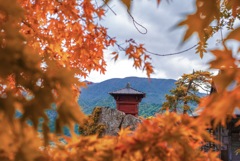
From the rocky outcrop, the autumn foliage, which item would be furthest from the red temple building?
the autumn foliage

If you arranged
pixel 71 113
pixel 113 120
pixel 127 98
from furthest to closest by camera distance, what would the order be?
pixel 127 98 < pixel 113 120 < pixel 71 113

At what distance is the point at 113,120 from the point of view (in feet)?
51.8

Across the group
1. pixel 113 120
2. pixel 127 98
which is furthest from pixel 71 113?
pixel 127 98

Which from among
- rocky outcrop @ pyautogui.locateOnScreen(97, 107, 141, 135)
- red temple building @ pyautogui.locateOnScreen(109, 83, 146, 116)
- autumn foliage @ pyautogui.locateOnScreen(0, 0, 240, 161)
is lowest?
autumn foliage @ pyautogui.locateOnScreen(0, 0, 240, 161)

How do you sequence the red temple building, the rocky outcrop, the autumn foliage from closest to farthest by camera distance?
the autumn foliage → the rocky outcrop → the red temple building

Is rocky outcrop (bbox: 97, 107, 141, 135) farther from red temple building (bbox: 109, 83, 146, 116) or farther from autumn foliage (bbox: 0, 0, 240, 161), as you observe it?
autumn foliage (bbox: 0, 0, 240, 161)

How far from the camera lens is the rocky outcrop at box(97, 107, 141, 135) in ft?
51.0

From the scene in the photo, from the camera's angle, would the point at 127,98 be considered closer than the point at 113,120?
No

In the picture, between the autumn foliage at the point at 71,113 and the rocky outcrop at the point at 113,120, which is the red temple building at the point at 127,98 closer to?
the rocky outcrop at the point at 113,120

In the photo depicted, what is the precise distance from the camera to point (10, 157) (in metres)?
1.79

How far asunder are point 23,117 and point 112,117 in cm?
1462

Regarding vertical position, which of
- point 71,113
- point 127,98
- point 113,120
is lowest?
point 71,113

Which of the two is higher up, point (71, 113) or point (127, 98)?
point (127, 98)

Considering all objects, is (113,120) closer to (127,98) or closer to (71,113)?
(127,98)
